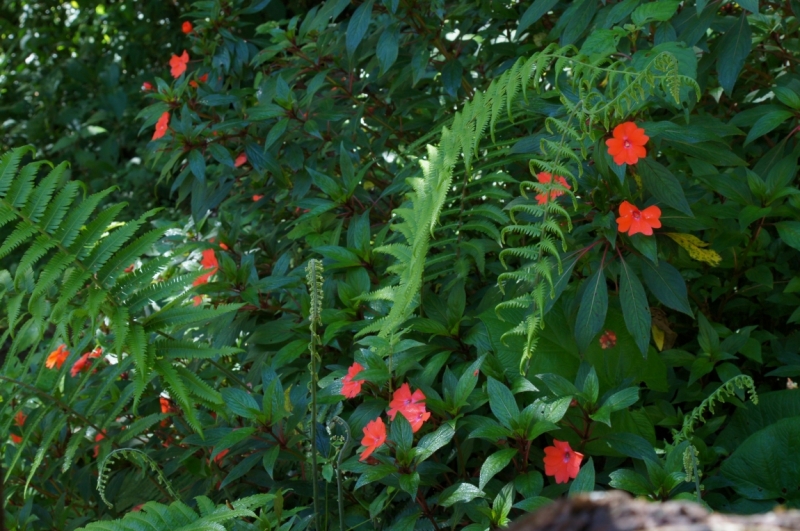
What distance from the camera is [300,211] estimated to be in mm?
2588

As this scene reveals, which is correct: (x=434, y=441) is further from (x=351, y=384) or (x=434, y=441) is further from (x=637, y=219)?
(x=637, y=219)

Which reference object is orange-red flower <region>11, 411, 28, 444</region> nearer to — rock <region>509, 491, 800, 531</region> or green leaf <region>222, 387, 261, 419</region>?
green leaf <region>222, 387, 261, 419</region>

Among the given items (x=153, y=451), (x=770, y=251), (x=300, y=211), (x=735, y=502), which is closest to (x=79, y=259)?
(x=153, y=451)

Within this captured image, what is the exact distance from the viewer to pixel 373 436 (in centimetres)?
162

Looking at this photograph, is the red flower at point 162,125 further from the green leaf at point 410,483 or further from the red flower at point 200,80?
the green leaf at point 410,483

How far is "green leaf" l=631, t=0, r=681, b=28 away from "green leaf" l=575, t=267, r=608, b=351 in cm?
58

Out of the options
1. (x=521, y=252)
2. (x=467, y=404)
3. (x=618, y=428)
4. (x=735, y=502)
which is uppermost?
(x=521, y=252)

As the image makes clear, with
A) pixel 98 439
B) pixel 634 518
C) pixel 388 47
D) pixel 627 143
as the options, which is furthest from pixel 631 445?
pixel 98 439

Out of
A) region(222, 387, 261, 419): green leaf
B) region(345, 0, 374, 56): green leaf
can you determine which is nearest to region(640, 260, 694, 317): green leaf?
region(222, 387, 261, 419): green leaf

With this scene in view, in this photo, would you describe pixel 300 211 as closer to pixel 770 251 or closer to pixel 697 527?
pixel 770 251

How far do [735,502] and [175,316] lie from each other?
4.10 ft

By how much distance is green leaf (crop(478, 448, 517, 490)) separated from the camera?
150cm

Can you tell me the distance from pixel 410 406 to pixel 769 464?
0.71 m

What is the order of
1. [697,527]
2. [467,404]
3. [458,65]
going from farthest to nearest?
[458,65] < [467,404] < [697,527]
